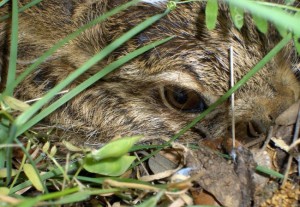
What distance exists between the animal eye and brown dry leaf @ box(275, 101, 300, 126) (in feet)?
1.13

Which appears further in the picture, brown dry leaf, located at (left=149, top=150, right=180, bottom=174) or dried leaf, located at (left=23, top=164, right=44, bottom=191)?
brown dry leaf, located at (left=149, top=150, right=180, bottom=174)

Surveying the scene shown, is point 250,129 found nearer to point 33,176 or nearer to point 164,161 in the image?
point 164,161

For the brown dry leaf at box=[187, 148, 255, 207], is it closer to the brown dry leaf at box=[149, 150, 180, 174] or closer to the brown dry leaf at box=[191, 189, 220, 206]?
the brown dry leaf at box=[191, 189, 220, 206]

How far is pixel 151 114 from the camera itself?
2736 mm

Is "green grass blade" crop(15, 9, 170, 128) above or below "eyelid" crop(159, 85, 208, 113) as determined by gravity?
above

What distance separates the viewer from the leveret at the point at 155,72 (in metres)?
2.44

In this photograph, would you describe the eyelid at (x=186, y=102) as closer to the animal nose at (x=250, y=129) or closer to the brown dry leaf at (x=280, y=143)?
the animal nose at (x=250, y=129)

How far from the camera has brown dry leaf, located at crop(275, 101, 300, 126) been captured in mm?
2482

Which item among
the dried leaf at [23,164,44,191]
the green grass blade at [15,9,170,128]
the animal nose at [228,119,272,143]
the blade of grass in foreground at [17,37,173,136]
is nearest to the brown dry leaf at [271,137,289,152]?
the animal nose at [228,119,272,143]

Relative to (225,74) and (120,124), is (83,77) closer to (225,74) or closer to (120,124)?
(120,124)

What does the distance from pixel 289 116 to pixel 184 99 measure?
49 cm

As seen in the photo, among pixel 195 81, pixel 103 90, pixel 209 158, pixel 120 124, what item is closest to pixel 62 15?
pixel 103 90

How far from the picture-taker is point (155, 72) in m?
2.51

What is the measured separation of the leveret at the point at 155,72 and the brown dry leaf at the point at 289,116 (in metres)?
0.03
